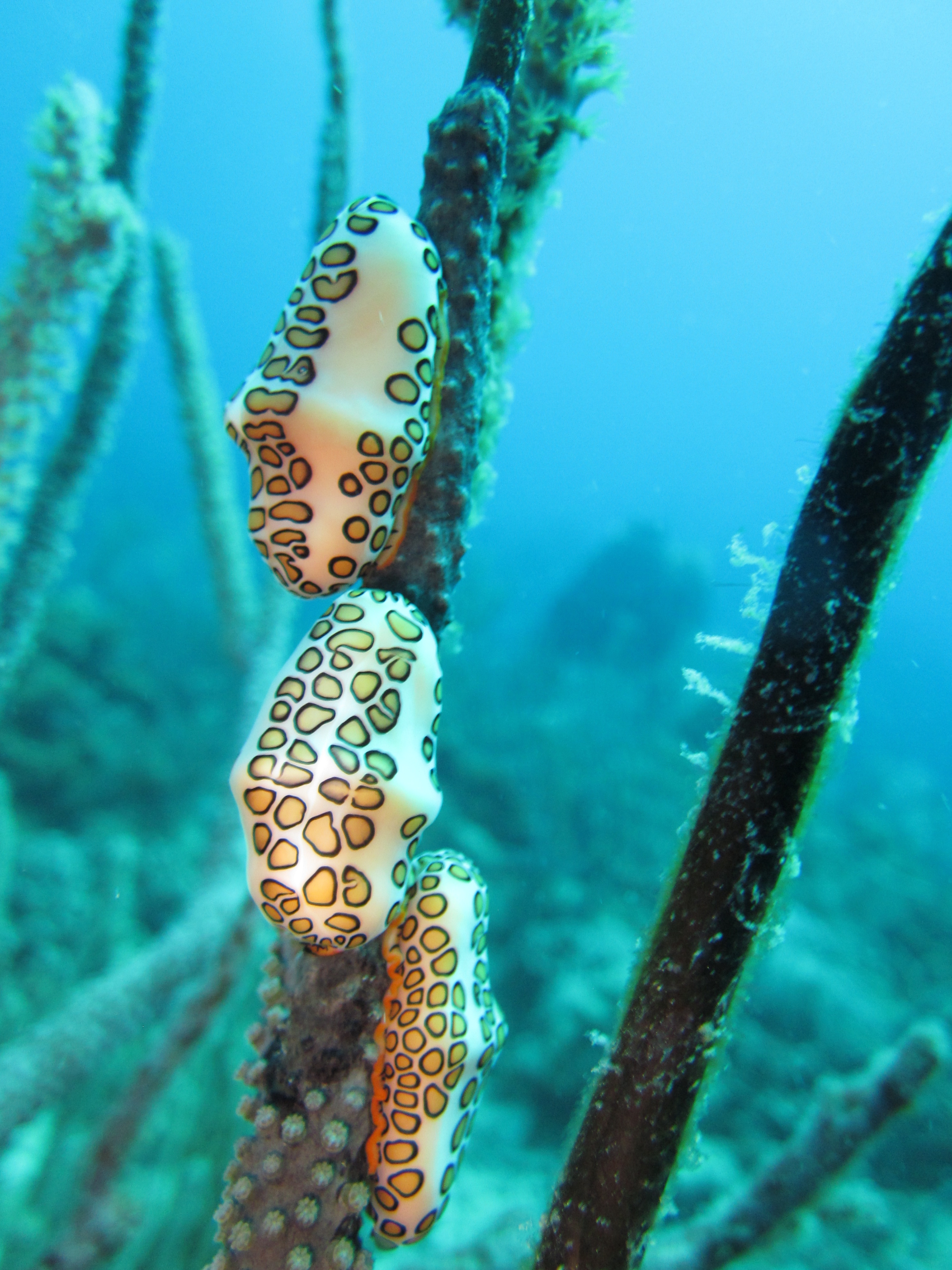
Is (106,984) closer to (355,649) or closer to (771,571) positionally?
(355,649)

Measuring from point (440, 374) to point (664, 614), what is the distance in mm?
14244

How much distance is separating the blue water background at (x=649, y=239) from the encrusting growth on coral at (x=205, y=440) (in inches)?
425

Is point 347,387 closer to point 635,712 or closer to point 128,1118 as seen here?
point 128,1118

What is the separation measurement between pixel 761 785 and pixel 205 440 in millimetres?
4136

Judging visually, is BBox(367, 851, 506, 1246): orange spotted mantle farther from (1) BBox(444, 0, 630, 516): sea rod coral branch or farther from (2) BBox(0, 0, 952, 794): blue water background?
(2) BBox(0, 0, 952, 794): blue water background

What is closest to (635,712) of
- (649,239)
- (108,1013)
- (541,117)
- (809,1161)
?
(809,1161)

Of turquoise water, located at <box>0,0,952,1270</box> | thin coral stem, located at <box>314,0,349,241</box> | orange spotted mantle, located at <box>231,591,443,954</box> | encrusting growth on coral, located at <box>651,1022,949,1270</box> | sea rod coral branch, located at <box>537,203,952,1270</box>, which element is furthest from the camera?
turquoise water, located at <box>0,0,952,1270</box>

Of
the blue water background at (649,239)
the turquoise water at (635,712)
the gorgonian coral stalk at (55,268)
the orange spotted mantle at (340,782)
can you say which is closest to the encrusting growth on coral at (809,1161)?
the turquoise water at (635,712)

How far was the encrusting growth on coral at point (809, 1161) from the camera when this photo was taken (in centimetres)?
238

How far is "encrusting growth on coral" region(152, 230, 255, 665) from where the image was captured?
4.19m

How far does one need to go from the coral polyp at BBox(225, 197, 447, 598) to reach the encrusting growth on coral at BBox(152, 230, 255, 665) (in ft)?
10.1

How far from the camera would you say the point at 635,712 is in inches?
495

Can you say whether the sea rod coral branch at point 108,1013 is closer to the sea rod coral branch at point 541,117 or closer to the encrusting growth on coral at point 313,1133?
the encrusting growth on coral at point 313,1133

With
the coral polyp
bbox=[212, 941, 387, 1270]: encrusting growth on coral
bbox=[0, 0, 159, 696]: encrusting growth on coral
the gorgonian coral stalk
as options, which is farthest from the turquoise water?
the coral polyp
